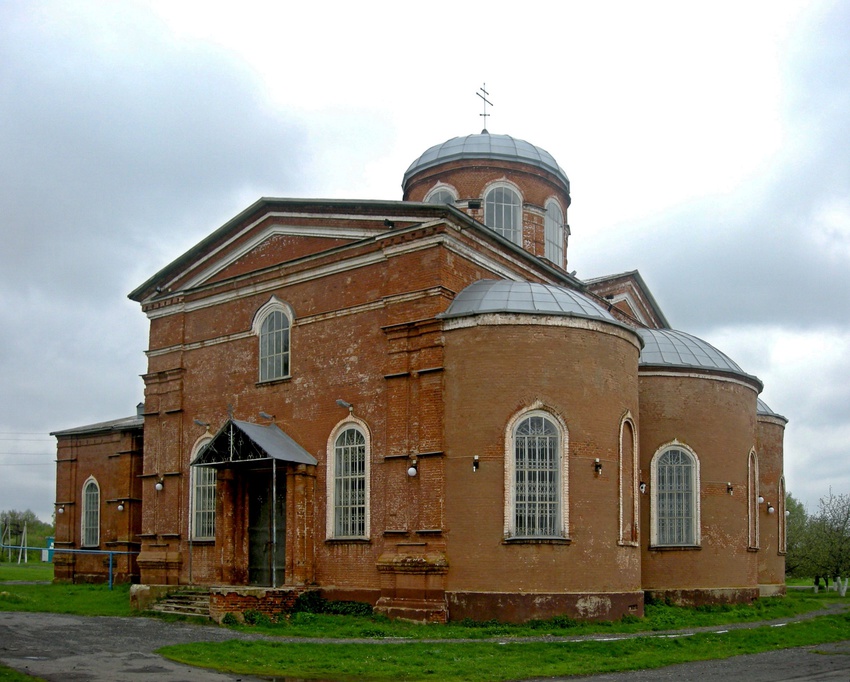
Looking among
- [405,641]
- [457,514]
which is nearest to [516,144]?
[457,514]

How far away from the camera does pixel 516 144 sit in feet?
86.9

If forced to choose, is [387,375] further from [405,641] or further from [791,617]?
[791,617]

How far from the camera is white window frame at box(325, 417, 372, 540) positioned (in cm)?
1939

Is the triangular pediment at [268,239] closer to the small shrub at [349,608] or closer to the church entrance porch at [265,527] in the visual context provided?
the church entrance porch at [265,527]

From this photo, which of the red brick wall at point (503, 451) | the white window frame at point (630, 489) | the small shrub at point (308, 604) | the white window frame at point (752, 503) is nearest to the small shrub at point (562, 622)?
the red brick wall at point (503, 451)

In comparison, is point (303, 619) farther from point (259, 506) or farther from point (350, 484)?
point (259, 506)

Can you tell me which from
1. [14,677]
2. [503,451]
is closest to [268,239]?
[503,451]

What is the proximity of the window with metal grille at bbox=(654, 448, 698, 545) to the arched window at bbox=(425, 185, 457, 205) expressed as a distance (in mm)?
8940

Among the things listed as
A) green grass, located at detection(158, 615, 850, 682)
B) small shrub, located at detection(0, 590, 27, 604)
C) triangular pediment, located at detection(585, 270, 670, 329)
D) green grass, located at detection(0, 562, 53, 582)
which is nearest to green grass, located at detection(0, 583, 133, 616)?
small shrub, located at detection(0, 590, 27, 604)

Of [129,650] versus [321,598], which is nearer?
[129,650]

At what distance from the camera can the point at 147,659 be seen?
13.6 metres

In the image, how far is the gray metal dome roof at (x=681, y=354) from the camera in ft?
74.4

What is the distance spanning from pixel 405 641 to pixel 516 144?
50.3 ft

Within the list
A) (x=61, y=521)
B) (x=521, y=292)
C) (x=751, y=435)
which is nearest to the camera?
(x=521, y=292)
